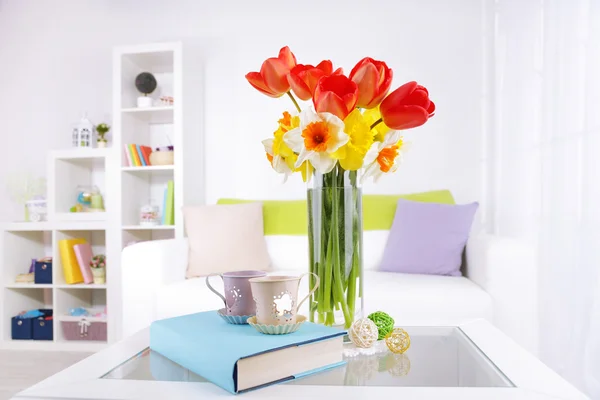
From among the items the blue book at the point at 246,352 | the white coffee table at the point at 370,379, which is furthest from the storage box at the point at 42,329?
the blue book at the point at 246,352

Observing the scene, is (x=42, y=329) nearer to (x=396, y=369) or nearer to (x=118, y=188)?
(x=118, y=188)

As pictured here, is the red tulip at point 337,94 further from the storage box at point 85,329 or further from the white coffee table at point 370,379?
the storage box at point 85,329

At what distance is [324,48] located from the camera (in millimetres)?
3424

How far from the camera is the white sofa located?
210 cm

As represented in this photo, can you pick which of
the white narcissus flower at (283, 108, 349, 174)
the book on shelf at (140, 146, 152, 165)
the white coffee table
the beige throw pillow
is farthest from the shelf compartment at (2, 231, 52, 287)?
the white narcissus flower at (283, 108, 349, 174)

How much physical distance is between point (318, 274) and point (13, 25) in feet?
11.7

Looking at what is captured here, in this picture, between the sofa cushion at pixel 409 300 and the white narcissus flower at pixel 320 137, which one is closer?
the white narcissus flower at pixel 320 137

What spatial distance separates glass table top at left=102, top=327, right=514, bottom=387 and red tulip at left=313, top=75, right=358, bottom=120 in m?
0.46

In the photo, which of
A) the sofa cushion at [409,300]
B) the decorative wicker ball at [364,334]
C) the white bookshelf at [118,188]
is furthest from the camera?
the white bookshelf at [118,188]

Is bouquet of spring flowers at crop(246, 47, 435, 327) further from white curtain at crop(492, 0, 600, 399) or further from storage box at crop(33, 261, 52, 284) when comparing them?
storage box at crop(33, 261, 52, 284)

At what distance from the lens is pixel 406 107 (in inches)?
40.7

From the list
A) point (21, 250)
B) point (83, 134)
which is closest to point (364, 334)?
point (83, 134)

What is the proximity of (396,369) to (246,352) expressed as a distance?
29 centimetres

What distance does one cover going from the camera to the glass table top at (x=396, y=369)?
0.90 metres
